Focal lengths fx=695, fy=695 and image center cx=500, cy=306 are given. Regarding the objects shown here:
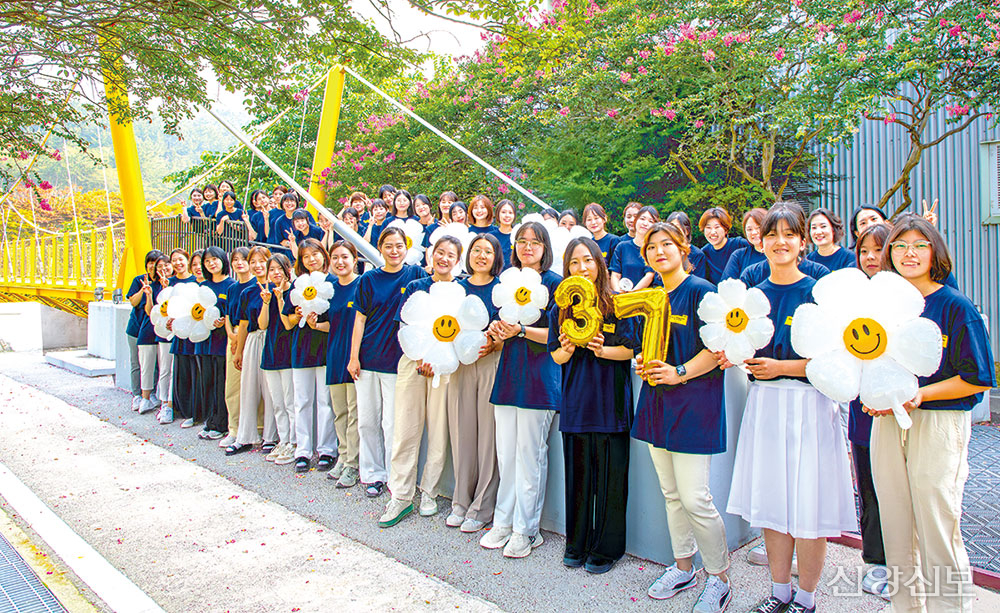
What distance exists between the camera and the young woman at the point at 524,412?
12.0 ft

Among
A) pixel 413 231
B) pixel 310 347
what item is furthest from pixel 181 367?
pixel 413 231

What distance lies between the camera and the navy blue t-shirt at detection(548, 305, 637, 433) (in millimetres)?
3348

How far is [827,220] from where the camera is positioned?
380cm

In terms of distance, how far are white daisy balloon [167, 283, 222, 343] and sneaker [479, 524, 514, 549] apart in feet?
12.7

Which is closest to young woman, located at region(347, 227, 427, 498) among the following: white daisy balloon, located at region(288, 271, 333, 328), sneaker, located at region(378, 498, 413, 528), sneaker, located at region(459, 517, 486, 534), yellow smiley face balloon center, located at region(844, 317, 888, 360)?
sneaker, located at region(378, 498, 413, 528)

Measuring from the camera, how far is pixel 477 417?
4.13 meters

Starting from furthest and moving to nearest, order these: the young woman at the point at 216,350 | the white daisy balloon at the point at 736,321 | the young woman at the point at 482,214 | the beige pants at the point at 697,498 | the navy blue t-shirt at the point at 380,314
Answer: the young woman at the point at 216,350, the young woman at the point at 482,214, the navy blue t-shirt at the point at 380,314, the beige pants at the point at 697,498, the white daisy balloon at the point at 736,321

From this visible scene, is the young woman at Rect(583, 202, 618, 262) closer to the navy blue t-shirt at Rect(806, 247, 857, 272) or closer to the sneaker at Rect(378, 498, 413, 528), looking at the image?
the navy blue t-shirt at Rect(806, 247, 857, 272)

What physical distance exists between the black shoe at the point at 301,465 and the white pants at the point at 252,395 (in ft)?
2.36

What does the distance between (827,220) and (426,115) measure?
8588 mm

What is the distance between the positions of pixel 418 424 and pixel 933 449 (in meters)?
2.80

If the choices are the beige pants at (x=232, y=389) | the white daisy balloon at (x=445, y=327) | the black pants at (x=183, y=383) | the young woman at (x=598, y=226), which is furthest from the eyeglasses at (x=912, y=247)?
the black pants at (x=183, y=383)

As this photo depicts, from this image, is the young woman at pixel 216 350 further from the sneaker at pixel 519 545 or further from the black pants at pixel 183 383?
the sneaker at pixel 519 545

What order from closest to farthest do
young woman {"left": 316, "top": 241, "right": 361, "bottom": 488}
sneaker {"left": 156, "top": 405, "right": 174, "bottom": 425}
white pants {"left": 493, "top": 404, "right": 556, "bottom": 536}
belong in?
white pants {"left": 493, "top": 404, "right": 556, "bottom": 536}
young woman {"left": 316, "top": 241, "right": 361, "bottom": 488}
sneaker {"left": 156, "top": 405, "right": 174, "bottom": 425}
